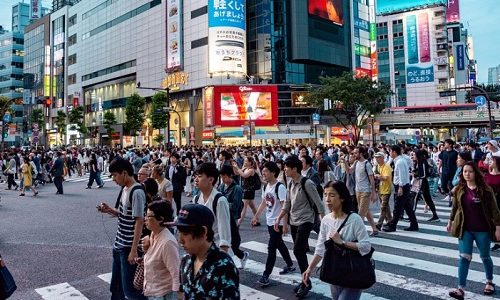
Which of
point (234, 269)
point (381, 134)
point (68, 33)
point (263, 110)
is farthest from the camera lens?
point (68, 33)

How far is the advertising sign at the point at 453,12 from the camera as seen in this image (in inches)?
3406

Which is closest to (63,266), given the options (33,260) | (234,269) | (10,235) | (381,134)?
(33,260)

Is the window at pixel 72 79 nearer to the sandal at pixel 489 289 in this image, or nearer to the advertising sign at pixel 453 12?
the advertising sign at pixel 453 12

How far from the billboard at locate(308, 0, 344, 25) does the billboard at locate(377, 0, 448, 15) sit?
118 ft

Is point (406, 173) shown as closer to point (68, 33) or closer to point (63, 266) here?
point (63, 266)

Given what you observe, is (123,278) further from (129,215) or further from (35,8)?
(35,8)

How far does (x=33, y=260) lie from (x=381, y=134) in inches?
2291

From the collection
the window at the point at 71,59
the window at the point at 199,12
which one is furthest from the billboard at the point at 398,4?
the window at the point at 71,59

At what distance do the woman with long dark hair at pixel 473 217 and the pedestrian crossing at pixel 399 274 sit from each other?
0.61 meters

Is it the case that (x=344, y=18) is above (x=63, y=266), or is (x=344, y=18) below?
above

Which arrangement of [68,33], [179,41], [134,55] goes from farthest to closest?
[68,33], [134,55], [179,41]

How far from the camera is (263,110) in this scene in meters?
51.8

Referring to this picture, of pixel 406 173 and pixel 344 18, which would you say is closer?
pixel 406 173

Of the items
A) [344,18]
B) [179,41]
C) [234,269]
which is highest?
[344,18]
